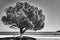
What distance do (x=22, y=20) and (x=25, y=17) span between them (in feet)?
0.30

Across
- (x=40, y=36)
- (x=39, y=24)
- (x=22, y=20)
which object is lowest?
(x=40, y=36)

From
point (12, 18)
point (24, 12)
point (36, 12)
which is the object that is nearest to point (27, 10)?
point (24, 12)

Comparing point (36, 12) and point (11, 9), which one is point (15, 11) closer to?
point (11, 9)

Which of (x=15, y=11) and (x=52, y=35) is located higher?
(x=15, y=11)

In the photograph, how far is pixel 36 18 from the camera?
7.23 feet

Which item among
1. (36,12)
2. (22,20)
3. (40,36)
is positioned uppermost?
(36,12)

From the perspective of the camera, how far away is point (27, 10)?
2.19m

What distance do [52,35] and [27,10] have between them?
5.61 feet

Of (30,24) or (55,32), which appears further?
(55,32)

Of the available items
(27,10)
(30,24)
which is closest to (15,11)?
(27,10)

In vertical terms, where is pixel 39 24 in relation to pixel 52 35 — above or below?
above

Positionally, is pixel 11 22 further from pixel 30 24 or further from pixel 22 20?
pixel 30 24

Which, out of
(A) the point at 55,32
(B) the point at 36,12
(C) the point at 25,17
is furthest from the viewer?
(A) the point at 55,32

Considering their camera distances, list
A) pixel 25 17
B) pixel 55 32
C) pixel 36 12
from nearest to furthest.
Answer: pixel 25 17
pixel 36 12
pixel 55 32
